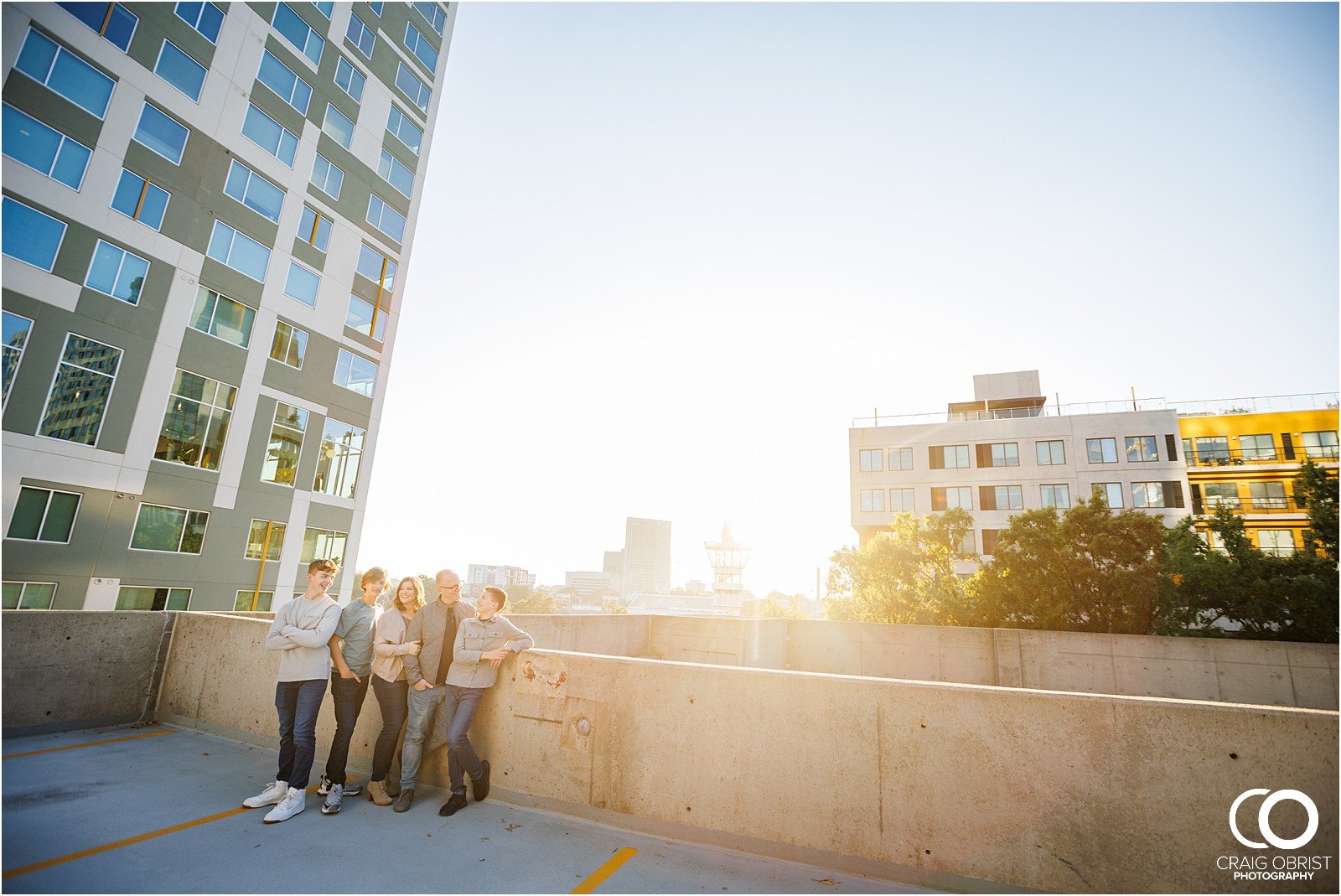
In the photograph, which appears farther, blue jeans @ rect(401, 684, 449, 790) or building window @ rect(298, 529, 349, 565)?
building window @ rect(298, 529, 349, 565)

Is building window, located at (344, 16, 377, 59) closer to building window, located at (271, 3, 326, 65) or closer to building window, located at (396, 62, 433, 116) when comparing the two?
building window, located at (396, 62, 433, 116)

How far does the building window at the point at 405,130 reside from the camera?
1083 inches

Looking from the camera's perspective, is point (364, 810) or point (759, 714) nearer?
point (759, 714)

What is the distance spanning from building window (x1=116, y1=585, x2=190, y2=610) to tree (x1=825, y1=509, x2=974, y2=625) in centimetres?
2490

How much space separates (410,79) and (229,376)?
17.6 metres

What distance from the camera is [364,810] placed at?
5.27 metres

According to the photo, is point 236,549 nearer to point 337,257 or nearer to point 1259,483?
point 337,257

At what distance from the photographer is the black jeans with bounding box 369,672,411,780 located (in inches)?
217

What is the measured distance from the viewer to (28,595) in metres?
15.8

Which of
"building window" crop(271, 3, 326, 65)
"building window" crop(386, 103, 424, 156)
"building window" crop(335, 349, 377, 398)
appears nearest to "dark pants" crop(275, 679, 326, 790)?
"building window" crop(335, 349, 377, 398)

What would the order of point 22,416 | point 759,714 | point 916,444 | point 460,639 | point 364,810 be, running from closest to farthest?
1. point 759,714
2. point 364,810
3. point 460,639
4. point 22,416
5. point 916,444

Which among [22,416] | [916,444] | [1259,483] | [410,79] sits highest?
[410,79]

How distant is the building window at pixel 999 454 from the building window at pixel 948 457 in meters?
1.00

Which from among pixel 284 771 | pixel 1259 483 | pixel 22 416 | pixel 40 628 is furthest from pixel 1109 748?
pixel 1259 483
